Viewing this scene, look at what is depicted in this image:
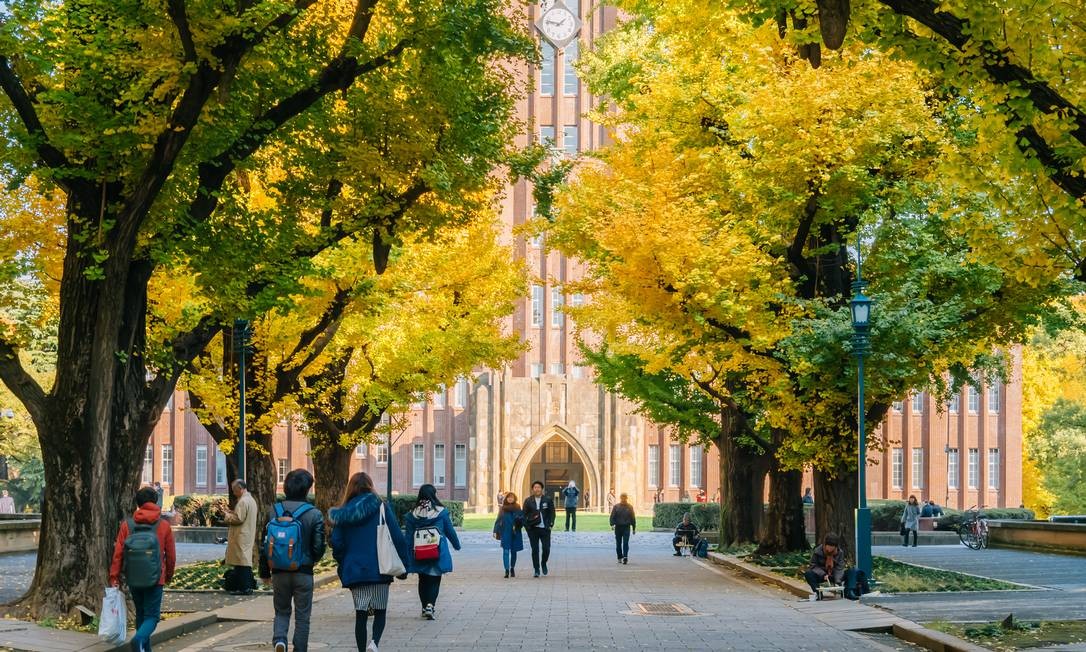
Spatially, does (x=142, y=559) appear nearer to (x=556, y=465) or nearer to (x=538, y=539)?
(x=538, y=539)

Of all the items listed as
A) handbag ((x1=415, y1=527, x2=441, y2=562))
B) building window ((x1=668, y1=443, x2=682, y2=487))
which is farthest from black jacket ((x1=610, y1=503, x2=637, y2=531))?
building window ((x1=668, y1=443, x2=682, y2=487))

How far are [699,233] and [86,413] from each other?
1080 centimetres

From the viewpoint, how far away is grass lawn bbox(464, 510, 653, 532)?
55062 millimetres

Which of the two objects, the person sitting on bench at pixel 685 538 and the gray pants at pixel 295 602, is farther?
the person sitting on bench at pixel 685 538

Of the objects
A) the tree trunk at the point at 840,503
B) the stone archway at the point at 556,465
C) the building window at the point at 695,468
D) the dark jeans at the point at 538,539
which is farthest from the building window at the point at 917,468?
the tree trunk at the point at 840,503

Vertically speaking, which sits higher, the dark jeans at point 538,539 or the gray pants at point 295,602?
the gray pants at point 295,602

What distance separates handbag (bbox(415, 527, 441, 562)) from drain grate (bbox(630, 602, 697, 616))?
2.92 m

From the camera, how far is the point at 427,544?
1625 centimetres

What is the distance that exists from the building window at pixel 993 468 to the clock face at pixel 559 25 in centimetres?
2883

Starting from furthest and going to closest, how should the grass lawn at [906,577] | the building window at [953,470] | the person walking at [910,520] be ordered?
the building window at [953,470]
the person walking at [910,520]
the grass lawn at [906,577]

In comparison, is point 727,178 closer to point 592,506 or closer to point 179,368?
point 179,368

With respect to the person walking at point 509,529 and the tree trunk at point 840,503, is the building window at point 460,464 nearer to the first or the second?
the person walking at point 509,529

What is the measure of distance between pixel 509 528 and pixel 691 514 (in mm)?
23590

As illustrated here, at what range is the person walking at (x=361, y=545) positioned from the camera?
478 inches
